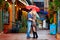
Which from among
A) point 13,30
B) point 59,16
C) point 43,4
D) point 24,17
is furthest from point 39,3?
point 59,16

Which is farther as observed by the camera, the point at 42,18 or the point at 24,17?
the point at 42,18

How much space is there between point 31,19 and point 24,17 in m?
8.86

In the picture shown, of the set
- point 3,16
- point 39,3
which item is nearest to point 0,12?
point 3,16

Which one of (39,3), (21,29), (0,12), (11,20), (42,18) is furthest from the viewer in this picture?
(39,3)

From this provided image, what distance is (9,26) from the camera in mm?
Answer: 23094

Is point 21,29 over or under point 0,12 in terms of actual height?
under

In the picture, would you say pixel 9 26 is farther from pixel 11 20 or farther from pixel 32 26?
pixel 32 26

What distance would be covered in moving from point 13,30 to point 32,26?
6246 mm

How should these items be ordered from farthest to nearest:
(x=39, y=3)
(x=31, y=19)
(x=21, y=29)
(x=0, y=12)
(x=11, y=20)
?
(x=39, y=3), (x=11, y=20), (x=21, y=29), (x=0, y=12), (x=31, y=19)

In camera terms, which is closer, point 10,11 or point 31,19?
point 31,19

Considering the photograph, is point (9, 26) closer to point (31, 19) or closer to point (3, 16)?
point (3, 16)

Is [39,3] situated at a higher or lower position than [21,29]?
higher

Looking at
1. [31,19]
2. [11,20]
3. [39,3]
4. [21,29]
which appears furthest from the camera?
[39,3]

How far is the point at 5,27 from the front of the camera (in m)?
22.6
